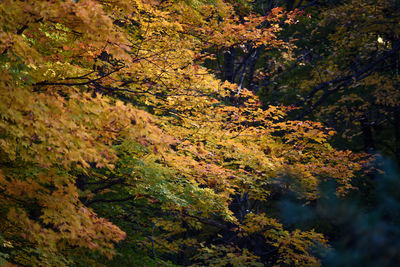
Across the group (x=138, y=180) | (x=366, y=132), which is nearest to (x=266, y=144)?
(x=138, y=180)

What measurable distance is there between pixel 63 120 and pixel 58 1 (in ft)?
4.34

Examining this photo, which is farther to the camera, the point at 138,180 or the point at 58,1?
the point at 138,180

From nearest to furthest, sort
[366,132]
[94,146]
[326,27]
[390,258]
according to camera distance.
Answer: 1. [390,258]
2. [94,146]
3. [326,27]
4. [366,132]

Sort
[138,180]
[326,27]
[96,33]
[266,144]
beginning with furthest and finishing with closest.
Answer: [326,27], [266,144], [138,180], [96,33]

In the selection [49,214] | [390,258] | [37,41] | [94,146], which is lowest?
[49,214]

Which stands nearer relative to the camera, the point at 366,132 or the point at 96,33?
the point at 96,33

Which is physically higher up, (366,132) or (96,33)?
(366,132)

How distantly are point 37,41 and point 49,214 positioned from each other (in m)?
2.53

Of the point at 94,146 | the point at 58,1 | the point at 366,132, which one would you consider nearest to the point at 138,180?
the point at 94,146

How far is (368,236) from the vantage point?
1.81m

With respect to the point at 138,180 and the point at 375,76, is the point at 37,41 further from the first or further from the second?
the point at 375,76

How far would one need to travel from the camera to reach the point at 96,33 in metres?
4.20

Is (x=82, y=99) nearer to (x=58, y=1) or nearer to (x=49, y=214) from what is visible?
(x=58, y=1)

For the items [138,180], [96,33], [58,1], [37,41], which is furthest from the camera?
[138,180]
